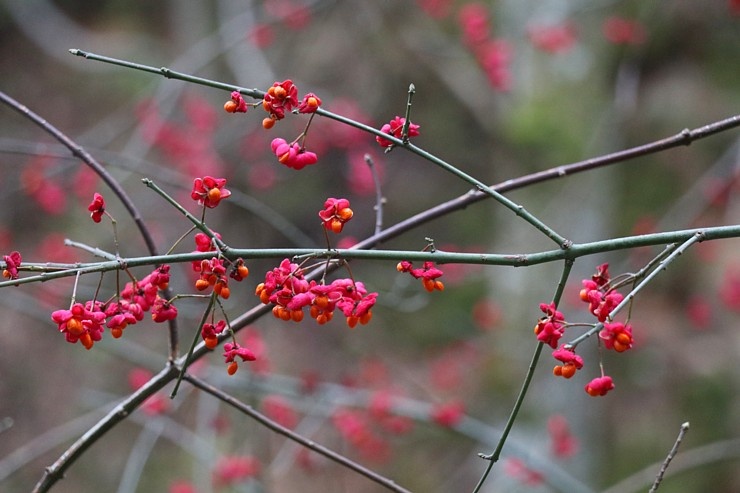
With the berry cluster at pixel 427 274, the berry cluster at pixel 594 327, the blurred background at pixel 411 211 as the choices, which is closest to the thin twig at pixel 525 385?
the berry cluster at pixel 594 327

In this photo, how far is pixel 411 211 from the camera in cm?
474

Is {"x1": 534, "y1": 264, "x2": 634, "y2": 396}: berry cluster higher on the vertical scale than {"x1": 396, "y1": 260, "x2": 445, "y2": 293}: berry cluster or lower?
lower

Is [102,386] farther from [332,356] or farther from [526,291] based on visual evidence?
[526,291]

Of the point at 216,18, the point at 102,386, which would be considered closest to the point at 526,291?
the point at 102,386

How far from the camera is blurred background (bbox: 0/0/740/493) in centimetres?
369

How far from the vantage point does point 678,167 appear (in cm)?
419

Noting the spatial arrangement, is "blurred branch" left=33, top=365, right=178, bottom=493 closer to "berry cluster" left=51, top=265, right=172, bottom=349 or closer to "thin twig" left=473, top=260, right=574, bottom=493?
"berry cluster" left=51, top=265, right=172, bottom=349

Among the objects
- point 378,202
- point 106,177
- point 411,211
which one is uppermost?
point 411,211

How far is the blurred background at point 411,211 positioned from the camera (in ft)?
12.1

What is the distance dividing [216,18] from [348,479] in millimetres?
3116

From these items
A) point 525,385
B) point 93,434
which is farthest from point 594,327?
point 93,434

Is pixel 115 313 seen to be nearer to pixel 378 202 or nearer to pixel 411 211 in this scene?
pixel 378 202

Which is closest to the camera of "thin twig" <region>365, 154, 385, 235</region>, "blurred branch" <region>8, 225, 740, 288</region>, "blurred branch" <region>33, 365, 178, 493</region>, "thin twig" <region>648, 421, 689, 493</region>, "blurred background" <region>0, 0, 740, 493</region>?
"blurred branch" <region>8, 225, 740, 288</region>

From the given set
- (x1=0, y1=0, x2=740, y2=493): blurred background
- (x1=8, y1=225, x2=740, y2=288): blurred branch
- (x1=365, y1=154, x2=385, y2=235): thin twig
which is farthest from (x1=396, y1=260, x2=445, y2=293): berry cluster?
(x1=0, y1=0, x2=740, y2=493): blurred background
